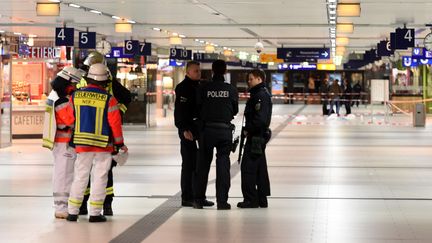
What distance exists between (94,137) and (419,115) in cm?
2537

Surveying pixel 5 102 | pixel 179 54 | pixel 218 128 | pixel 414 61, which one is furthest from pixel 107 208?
A: pixel 179 54

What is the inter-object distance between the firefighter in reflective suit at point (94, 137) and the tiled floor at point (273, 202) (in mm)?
272

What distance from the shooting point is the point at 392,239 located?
9.69 meters

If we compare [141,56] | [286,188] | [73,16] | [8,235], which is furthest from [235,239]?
[141,56]

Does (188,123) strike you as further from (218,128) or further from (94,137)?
(94,137)

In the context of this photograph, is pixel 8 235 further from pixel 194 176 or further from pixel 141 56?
pixel 141 56

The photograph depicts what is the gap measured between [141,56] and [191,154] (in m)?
23.8

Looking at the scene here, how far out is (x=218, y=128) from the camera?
12.0 m

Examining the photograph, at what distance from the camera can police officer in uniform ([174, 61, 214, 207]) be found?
39.8ft

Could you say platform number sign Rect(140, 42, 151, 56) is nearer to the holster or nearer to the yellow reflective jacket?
the holster

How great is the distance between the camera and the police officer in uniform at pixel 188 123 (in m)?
12.1

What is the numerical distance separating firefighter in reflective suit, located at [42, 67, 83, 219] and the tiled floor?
0.28 m

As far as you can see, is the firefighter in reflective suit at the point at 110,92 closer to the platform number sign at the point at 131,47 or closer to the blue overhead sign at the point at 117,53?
the blue overhead sign at the point at 117,53

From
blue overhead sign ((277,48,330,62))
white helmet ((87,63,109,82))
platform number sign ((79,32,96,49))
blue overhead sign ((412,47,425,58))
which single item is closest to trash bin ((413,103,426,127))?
blue overhead sign ((412,47,425,58))
